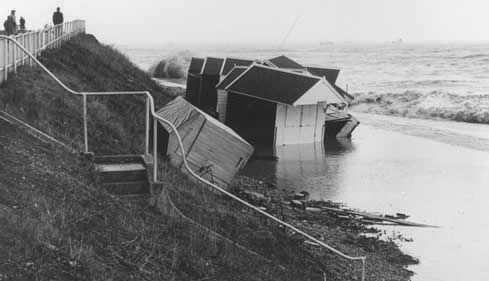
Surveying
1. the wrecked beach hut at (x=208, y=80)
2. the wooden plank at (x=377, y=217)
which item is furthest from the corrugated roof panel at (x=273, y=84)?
the wooden plank at (x=377, y=217)

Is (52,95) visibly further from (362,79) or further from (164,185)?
(362,79)

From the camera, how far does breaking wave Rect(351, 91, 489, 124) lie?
44.8 meters

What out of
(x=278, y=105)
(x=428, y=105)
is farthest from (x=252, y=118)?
(x=428, y=105)

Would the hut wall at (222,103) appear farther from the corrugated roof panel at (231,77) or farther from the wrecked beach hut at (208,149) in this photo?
the wrecked beach hut at (208,149)

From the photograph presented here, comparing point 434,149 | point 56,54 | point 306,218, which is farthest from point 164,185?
point 434,149

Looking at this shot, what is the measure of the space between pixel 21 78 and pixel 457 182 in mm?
15092

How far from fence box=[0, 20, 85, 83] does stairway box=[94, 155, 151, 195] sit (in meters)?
5.58

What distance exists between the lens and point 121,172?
29.5 ft

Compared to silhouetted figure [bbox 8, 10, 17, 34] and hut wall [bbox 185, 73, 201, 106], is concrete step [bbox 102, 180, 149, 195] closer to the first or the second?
silhouetted figure [bbox 8, 10, 17, 34]

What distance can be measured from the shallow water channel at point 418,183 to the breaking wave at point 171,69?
4411cm

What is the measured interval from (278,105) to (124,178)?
1852 cm

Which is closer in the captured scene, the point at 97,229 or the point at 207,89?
the point at 97,229

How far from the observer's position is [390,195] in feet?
59.0

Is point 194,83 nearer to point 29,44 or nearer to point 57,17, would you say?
point 57,17
